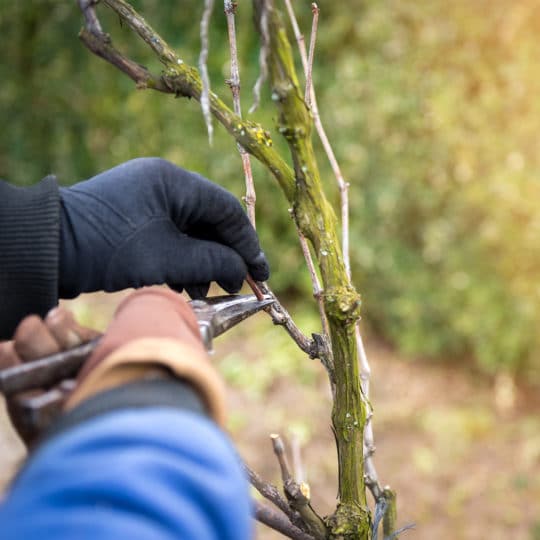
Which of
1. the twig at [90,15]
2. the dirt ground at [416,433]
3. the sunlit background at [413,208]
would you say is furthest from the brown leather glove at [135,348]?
the sunlit background at [413,208]

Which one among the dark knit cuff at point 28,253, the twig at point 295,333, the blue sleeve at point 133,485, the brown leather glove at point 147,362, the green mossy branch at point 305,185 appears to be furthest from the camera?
the twig at point 295,333

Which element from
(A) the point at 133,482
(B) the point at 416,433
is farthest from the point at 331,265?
(B) the point at 416,433

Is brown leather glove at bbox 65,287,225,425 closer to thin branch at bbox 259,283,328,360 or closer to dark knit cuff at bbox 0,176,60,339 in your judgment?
dark knit cuff at bbox 0,176,60,339

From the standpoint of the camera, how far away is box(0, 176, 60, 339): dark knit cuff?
3.37ft

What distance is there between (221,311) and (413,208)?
402 centimetres

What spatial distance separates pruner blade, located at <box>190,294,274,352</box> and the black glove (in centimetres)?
6

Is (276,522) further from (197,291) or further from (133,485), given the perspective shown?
(133,485)

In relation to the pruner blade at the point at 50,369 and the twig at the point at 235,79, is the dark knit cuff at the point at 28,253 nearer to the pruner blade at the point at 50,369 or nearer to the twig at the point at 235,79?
the pruner blade at the point at 50,369

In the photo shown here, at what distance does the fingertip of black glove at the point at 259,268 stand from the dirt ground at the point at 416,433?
9.21ft

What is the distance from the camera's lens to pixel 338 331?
1102 millimetres

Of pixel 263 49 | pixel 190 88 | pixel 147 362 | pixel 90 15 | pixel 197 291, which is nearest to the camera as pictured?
pixel 147 362

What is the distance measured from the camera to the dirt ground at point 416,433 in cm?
388

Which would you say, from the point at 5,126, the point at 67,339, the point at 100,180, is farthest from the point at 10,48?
the point at 67,339

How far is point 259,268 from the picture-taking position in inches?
49.0
